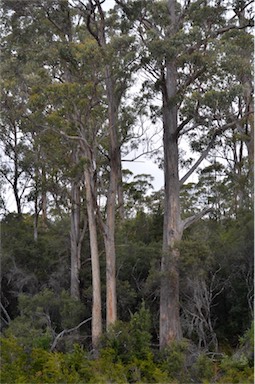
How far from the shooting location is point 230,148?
18.9 metres

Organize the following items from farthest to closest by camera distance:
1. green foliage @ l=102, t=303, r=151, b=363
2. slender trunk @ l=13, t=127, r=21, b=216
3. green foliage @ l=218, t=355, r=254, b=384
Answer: slender trunk @ l=13, t=127, r=21, b=216 < green foliage @ l=102, t=303, r=151, b=363 < green foliage @ l=218, t=355, r=254, b=384

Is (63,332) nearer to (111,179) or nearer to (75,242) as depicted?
(75,242)

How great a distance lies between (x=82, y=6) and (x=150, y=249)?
603 cm

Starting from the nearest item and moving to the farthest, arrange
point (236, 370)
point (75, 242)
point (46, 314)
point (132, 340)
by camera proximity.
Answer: point (236, 370), point (132, 340), point (46, 314), point (75, 242)

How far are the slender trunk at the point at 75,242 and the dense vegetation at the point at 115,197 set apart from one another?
40mm

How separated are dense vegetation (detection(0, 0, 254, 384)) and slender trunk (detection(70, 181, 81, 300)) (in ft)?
0.13

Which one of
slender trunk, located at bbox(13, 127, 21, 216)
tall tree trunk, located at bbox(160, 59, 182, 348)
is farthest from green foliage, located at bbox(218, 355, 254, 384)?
slender trunk, located at bbox(13, 127, 21, 216)

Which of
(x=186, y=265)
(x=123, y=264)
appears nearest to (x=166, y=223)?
(x=186, y=265)

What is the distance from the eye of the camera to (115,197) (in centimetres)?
1570

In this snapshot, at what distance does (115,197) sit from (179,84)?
9.97 feet

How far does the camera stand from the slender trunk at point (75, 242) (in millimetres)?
16609

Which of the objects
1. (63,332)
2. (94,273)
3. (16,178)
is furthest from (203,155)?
(16,178)

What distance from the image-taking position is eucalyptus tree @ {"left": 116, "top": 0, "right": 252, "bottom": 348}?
14016mm

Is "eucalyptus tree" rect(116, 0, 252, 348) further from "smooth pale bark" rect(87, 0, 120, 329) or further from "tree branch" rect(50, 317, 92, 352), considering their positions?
"tree branch" rect(50, 317, 92, 352)
